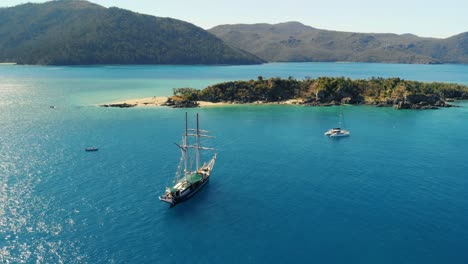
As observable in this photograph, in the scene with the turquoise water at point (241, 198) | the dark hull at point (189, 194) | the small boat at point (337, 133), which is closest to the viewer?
the turquoise water at point (241, 198)

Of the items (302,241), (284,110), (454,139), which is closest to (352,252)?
(302,241)

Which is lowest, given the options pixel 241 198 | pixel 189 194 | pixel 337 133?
pixel 241 198

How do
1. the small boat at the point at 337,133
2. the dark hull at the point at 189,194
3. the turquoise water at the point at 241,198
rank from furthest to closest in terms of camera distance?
the small boat at the point at 337,133, the dark hull at the point at 189,194, the turquoise water at the point at 241,198

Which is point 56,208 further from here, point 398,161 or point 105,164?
point 398,161

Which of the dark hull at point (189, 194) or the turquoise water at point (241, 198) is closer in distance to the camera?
the turquoise water at point (241, 198)

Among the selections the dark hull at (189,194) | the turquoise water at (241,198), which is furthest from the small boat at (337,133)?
the dark hull at (189,194)

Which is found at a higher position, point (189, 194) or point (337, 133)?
point (337, 133)

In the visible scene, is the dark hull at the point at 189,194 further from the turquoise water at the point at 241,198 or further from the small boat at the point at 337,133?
the small boat at the point at 337,133

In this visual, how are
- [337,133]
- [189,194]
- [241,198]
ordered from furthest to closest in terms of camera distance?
[337,133] → [189,194] → [241,198]

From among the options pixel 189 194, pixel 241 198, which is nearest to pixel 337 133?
pixel 241 198

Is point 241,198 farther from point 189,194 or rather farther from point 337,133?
point 337,133
